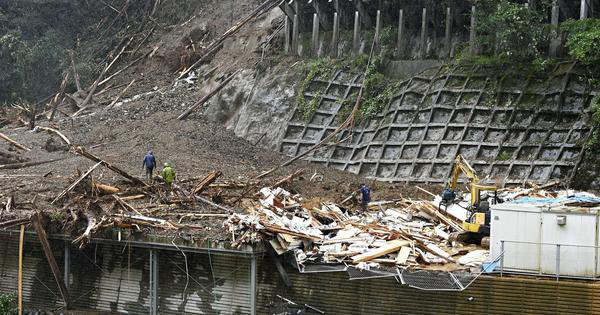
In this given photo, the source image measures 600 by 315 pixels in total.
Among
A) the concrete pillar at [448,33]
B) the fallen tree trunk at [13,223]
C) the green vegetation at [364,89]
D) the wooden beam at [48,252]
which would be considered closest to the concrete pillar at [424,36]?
the concrete pillar at [448,33]

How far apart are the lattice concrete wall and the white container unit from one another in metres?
7.37

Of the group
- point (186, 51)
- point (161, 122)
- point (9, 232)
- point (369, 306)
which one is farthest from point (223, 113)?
point (369, 306)

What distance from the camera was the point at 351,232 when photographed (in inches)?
832

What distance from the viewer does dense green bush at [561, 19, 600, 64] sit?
89.3 feet

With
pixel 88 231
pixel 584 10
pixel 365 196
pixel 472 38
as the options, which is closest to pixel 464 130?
pixel 472 38

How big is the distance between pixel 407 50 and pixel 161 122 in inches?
426

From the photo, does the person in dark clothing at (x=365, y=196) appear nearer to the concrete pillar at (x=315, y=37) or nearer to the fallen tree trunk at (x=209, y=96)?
the concrete pillar at (x=315, y=37)

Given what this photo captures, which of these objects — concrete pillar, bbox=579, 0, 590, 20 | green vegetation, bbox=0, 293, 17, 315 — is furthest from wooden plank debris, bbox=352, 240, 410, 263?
concrete pillar, bbox=579, 0, 590, 20

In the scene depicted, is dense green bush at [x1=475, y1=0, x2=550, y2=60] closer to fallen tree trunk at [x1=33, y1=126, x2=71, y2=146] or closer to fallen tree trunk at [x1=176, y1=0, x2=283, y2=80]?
fallen tree trunk at [x1=176, y1=0, x2=283, y2=80]

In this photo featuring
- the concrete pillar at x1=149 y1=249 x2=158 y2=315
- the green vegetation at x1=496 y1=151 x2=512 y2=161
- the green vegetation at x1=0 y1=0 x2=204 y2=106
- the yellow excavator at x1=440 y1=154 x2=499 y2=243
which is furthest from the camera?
the green vegetation at x1=0 y1=0 x2=204 y2=106

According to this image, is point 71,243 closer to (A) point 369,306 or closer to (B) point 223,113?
(A) point 369,306

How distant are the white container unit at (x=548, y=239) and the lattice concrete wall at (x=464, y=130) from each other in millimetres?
7370

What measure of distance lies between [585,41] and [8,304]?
1932cm

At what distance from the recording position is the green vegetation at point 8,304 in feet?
64.0
